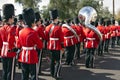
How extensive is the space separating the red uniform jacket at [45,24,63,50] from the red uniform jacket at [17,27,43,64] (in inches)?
86.9

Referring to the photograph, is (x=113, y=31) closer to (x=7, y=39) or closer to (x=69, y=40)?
(x=69, y=40)

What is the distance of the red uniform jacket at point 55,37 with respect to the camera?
10.7m

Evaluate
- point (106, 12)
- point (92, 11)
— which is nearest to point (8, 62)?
point (92, 11)

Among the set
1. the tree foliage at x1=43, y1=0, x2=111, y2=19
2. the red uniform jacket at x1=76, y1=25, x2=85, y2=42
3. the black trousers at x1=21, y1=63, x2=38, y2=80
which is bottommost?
the black trousers at x1=21, y1=63, x2=38, y2=80

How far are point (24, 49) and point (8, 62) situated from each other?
0.69m

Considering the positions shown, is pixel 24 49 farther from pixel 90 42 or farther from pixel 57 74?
pixel 90 42

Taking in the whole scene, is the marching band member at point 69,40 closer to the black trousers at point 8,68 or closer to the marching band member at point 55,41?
the marching band member at point 55,41

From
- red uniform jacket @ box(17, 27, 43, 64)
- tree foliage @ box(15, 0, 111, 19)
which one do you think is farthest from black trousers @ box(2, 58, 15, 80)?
tree foliage @ box(15, 0, 111, 19)

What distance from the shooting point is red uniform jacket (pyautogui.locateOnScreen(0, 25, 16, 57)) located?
869 centimetres

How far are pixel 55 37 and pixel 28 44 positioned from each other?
2.46 metres

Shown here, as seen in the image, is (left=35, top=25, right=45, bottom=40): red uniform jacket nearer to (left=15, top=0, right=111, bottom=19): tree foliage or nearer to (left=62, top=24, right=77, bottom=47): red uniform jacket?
(left=62, top=24, right=77, bottom=47): red uniform jacket

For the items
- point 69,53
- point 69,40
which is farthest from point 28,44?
point 69,53

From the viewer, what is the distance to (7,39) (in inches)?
346

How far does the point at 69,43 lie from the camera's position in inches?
534
